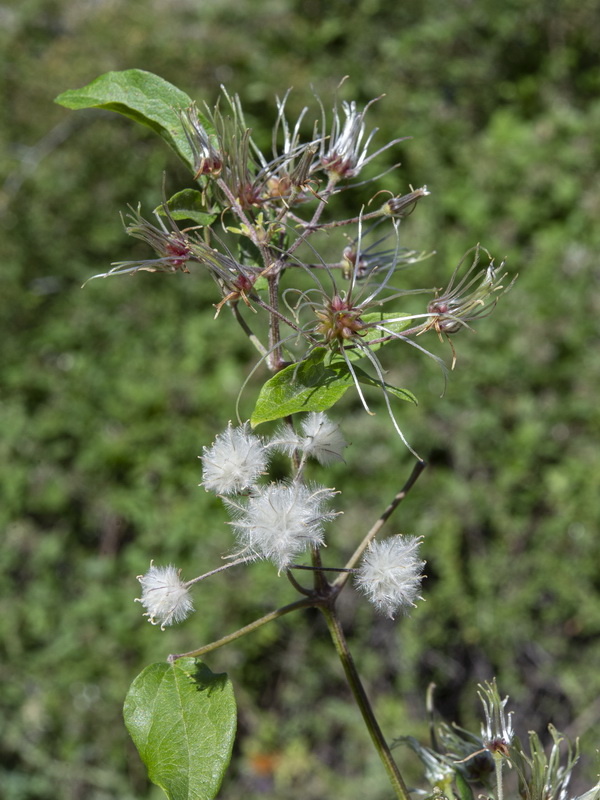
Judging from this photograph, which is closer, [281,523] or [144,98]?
[281,523]

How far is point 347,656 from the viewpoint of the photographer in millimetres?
708

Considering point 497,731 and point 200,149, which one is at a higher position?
point 200,149

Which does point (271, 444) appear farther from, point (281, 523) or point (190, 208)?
point (190, 208)

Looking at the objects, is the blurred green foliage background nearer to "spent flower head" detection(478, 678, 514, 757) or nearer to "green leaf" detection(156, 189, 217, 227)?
"spent flower head" detection(478, 678, 514, 757)

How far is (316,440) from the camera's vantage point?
0.75 m

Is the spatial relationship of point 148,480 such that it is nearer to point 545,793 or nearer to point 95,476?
point 95,476

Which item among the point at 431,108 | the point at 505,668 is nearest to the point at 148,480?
the point at 505,668

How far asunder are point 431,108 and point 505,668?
263 centimetres

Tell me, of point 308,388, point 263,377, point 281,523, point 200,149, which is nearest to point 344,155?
point 200,149

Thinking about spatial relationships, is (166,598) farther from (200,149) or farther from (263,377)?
(263,377)

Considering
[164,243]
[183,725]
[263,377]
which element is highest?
[164,243]

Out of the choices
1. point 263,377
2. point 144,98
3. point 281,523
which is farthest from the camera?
point 263,377

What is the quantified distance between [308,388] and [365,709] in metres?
0.31

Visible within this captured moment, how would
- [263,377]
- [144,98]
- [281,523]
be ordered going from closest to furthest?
[281,523] < [144,98] < [263,377]
